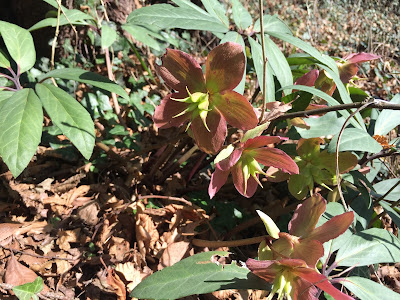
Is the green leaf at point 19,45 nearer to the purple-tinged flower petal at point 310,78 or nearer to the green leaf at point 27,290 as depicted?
the green leaf at point 27,290

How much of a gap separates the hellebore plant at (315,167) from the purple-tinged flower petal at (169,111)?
37cm

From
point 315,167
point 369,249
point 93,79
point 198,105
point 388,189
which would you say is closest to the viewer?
→ point 198,105

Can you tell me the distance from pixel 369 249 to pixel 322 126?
12.8 inches

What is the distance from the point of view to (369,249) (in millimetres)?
826

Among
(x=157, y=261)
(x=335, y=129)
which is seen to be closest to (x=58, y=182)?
(x=157, y=261)

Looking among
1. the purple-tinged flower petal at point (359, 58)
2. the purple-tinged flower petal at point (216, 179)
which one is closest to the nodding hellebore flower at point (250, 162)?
the purple-tinged flower petal at point (216, 179)

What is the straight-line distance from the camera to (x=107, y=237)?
3.92ft

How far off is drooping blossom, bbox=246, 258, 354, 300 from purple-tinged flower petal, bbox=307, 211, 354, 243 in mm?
62

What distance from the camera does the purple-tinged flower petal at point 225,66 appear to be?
64 cm

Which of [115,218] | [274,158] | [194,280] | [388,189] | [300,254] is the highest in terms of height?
[274,158]

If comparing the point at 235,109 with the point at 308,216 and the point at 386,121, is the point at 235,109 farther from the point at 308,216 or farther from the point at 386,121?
the point at 386,121

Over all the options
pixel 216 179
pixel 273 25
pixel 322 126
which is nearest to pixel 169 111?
pixel 216 179

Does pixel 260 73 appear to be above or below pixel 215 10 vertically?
below

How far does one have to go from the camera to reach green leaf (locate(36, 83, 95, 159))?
0.90 m
